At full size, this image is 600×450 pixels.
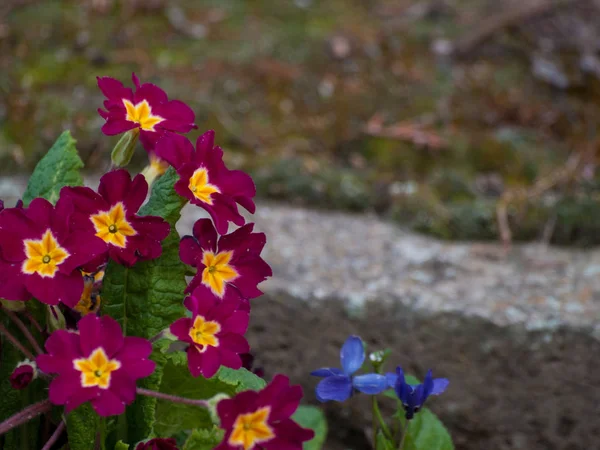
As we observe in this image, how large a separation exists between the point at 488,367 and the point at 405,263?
0.39 metres

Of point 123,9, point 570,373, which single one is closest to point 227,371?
point 570,373

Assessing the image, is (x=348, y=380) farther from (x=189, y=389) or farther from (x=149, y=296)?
(x=149, y=296)

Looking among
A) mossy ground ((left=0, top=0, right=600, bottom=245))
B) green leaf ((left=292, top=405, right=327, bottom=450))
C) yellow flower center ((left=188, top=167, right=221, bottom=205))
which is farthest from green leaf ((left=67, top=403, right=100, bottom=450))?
mossy ground ((left=0, top=0, right=600, bottom=245))

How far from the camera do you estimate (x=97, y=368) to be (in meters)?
1.03

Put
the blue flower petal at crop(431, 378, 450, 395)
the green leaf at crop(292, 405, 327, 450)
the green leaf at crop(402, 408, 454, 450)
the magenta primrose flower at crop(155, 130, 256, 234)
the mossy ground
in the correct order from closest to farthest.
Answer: the magenta primrose flower at crop(155, 130, 256, 234) → the blue flower petal at crop(431, 378, 450, 395) → the green leaf at crop(402, 408, 454, 450) → the green leaf at crop(292, 405, 327, 450) → the mossy ground

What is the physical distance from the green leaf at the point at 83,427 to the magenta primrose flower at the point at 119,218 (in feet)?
0.77

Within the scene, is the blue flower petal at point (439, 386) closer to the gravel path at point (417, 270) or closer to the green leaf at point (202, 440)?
the green leaf at point (202, 440)

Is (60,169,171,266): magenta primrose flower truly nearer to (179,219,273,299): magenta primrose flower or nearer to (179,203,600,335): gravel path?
(179,219,273,299): magenta primrose flower

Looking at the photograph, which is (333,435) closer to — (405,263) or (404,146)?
(405,263)

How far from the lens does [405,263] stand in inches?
81.7

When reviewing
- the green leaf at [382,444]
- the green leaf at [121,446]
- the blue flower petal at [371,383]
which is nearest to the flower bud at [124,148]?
the green leaf at [121,446]

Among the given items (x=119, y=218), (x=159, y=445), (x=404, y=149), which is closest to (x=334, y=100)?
(x=404, y=149)

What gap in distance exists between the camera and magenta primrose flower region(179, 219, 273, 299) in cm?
117

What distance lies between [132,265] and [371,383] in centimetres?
45
